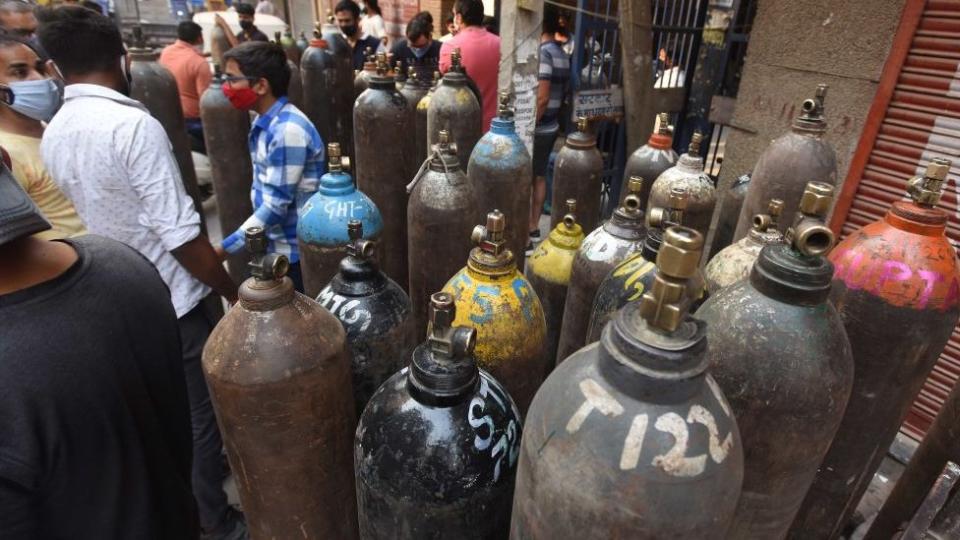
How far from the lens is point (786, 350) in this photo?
4.11ft

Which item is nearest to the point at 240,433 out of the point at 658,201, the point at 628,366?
the point at 628,366

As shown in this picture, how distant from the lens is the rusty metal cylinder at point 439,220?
2.58 meters

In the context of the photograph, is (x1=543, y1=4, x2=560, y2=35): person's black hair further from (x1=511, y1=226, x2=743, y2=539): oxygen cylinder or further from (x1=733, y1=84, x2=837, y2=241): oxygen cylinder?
(x1=511, y1=226, x2=743, y2=539): oxygen cylinder

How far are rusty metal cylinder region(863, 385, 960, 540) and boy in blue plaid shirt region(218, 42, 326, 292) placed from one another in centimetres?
316

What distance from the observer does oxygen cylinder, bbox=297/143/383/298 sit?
2463 millimetres

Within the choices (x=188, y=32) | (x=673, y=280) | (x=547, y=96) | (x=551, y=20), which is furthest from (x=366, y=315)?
(x=188, y=32)

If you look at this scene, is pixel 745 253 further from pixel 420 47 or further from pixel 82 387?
pixel 420 47

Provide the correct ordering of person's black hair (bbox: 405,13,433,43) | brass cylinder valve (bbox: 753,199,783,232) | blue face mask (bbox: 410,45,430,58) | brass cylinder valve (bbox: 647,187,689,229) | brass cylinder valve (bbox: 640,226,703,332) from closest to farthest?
brass cylinder valve (bbox: 640,226,703,332) → brass cylinder valve (bbox: 647,187,689,229) → brass cylinder valve (bbox: 753,199,783,232) → person's black hair (bbox: 405,13,433,43) → blue face mask (bbox: 410,45,430,58)

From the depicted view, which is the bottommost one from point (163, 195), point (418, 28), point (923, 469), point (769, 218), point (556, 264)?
point (923, 469)

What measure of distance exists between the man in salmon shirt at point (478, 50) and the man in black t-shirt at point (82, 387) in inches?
159

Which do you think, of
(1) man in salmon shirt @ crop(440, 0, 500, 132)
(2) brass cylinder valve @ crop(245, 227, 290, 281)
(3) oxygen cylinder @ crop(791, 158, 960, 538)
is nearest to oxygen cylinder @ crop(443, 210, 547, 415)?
(2) brass cylinder valve @ crop(245, 227, 290, 281)

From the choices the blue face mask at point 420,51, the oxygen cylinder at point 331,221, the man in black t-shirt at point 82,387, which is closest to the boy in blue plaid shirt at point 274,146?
the oxygen cylinder at point 331,221

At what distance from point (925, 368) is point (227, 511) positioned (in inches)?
125

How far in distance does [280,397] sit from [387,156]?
8.17 ft
